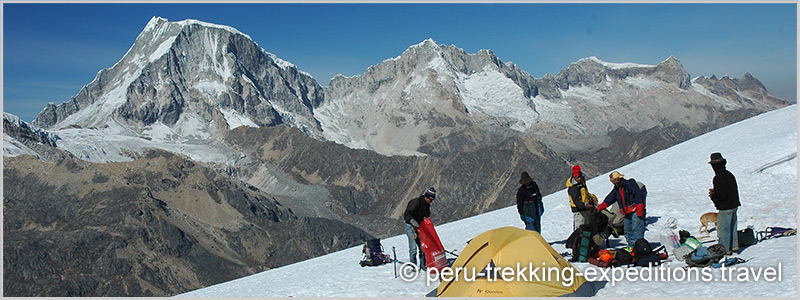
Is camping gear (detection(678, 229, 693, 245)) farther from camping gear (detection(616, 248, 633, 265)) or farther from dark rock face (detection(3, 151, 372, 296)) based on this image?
dark rock face (detection(3, 151, 372, 296))

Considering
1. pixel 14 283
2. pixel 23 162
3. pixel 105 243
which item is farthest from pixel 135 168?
pixel 14 283

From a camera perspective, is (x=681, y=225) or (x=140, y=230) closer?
(x=681, y=225)

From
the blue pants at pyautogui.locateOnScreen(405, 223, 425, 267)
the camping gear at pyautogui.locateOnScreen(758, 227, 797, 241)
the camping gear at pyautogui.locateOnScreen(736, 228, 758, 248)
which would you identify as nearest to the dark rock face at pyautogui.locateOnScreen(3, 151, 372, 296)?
the blue pants at pyautogui.locateOnScreen(405, 223, 425, 267)

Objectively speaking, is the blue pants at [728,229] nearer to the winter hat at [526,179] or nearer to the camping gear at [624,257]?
the camping gear at [624,257]

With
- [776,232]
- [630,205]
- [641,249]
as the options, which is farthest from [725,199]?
[630,205]

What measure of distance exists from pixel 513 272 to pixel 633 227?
4750mm

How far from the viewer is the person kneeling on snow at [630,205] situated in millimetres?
15844

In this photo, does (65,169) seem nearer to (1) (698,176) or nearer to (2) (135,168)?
(2) (135,168)

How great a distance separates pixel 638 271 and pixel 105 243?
126 m

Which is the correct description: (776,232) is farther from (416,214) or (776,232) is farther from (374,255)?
(374,255)

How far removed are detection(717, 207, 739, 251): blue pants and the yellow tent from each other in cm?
326

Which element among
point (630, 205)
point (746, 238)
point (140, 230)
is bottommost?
point (746, 238)

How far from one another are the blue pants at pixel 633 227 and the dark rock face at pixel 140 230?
103 m

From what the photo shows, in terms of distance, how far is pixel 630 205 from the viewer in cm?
1593
